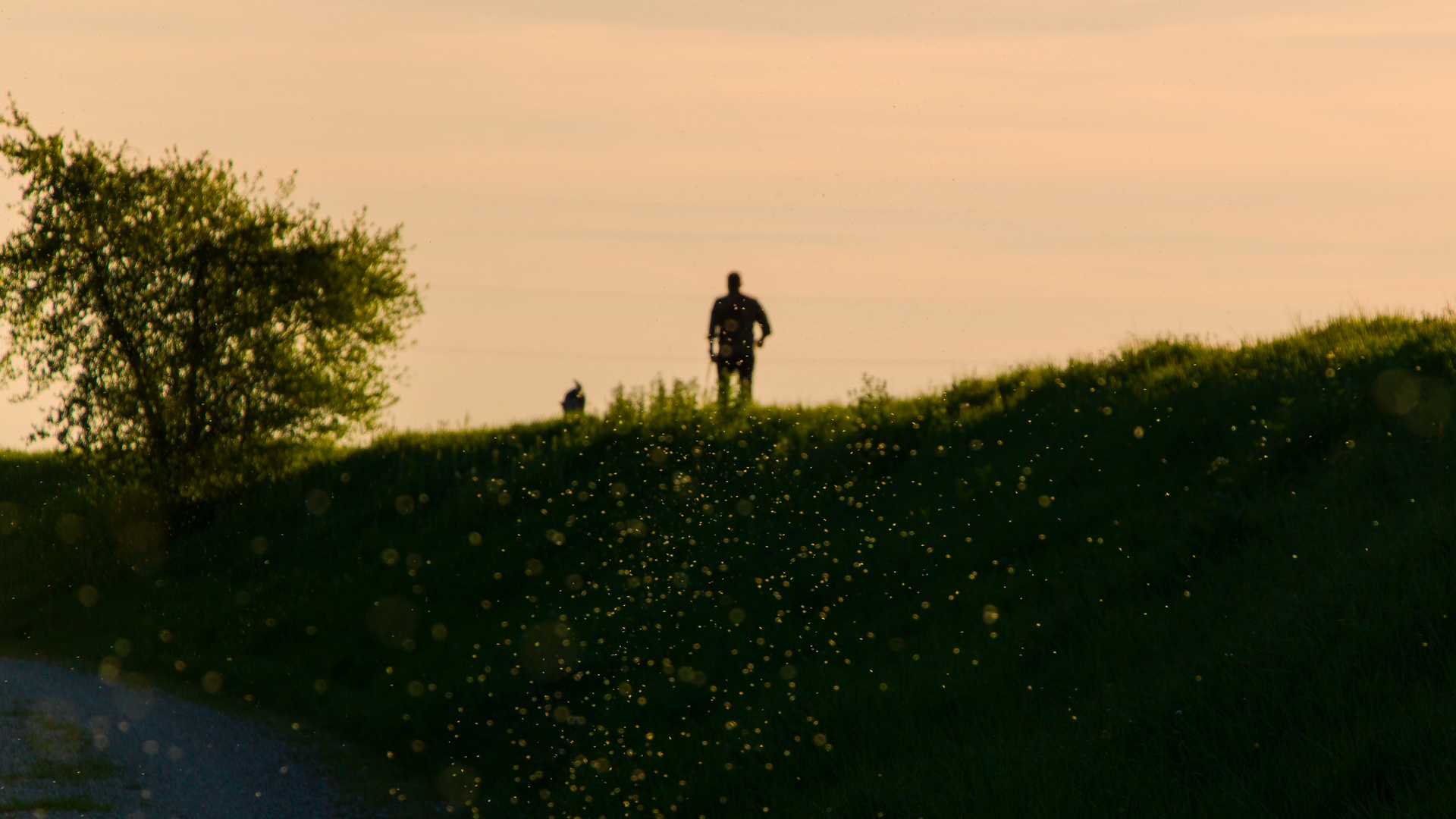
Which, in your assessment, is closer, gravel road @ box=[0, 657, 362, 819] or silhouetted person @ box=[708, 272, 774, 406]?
gravel road @ box=[0, 657, 362, 819]

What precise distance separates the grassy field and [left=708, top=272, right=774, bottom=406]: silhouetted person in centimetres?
100

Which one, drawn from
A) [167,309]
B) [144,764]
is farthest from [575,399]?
[144,764]

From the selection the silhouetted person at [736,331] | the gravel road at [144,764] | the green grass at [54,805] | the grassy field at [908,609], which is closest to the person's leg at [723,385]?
the silhouetted person at [736,331]

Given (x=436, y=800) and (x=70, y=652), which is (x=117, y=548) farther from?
(x=436, y=800)

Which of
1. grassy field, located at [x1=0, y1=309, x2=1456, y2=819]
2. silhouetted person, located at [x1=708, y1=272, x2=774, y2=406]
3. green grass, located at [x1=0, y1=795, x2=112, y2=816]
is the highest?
silhouetted person, located at [x1=708, y1=272, x2=774, y2=406]

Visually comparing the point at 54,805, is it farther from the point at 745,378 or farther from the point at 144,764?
the point at 745,378

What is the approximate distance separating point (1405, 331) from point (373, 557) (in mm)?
15754

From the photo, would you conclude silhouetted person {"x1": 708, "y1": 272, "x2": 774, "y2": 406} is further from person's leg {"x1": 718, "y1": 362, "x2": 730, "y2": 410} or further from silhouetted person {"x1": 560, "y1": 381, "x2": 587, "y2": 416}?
silhouetted person {"x1": 560, "y1": 381, "x2": 587, "y2": 416}

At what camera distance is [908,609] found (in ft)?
35.8

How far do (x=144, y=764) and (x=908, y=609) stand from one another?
7.77m

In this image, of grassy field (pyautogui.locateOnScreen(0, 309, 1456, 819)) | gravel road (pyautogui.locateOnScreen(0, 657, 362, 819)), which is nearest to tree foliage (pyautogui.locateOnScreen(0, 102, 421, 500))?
grassy field (pyautogui.locateOnScreen(0, 309, 1456, 819))

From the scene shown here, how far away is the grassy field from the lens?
645cm

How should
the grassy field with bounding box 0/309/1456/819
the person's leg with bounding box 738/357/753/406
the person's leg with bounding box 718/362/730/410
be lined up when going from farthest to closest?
the person's leg with bounding box 738/357/753/406
the person's leg with bounding box 718/362/730/410
the grassy field with bounding box 0/309/1456/819

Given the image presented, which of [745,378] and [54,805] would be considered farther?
[745,378]
